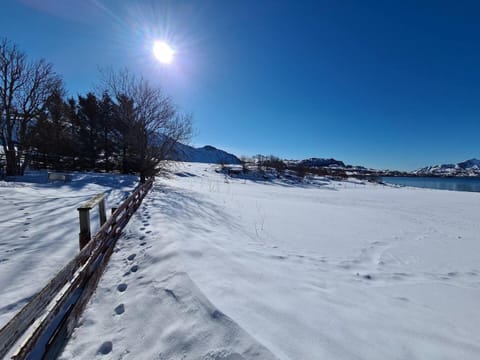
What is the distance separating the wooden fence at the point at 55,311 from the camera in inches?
63.6

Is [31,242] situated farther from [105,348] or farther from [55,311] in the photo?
[105,348]

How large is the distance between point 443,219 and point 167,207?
1177 centimetres

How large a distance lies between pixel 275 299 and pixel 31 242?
471 cm

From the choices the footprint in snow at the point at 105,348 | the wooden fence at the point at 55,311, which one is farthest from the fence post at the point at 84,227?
the footprint in snow at the point at 105,348

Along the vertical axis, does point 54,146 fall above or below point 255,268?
above

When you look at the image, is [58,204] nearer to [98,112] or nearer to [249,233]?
[249,233]

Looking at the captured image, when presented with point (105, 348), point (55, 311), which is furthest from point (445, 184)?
point (55, 311)

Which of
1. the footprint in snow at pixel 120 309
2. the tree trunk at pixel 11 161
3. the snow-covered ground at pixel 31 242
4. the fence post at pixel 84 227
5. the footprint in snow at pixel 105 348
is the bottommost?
the footprint in snow at pixel 105 348

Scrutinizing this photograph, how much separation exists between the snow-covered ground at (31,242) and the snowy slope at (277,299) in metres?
0.82

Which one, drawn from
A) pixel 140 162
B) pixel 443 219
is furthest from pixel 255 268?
pixel 140 162

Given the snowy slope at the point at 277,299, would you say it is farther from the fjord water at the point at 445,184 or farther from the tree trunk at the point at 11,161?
the fjord water at the point at 445,184

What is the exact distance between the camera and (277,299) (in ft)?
8.96

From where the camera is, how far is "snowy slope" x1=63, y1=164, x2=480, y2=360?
6.68 feet

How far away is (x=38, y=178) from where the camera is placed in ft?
40.1
